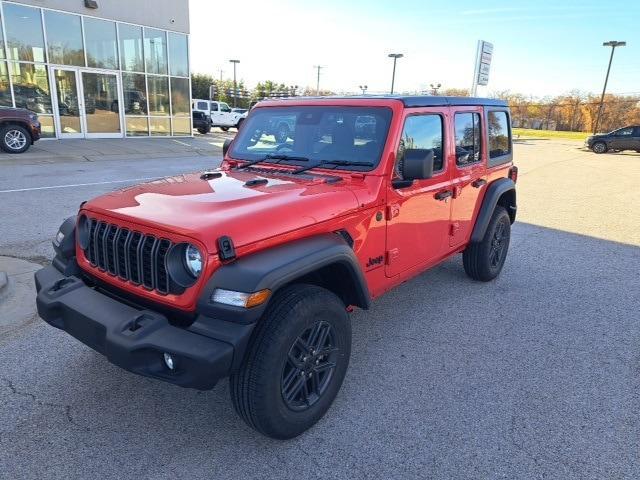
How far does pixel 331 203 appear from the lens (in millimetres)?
2857

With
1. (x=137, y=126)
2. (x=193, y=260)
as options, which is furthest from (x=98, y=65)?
(x=193, y=260)

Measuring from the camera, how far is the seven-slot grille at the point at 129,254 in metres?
2.42

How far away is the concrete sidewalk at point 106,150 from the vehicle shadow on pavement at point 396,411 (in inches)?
481

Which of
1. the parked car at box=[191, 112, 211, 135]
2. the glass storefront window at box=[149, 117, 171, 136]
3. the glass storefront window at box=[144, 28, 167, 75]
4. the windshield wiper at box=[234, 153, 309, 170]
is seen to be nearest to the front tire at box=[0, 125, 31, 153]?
the glass storefront window at box=[149, 117, 171, 136]

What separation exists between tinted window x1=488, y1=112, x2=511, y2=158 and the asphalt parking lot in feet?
4.80

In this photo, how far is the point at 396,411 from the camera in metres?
2.97

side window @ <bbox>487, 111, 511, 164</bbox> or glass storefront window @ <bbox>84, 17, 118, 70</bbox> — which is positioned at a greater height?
glass storefront window @ <bbox>84, 17, 118, 70</bbox>

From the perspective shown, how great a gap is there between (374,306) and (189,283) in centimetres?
252

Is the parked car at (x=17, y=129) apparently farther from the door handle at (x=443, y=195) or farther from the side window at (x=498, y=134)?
the door handle at (x=443, y=195)

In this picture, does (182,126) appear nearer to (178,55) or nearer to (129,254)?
(178,55)

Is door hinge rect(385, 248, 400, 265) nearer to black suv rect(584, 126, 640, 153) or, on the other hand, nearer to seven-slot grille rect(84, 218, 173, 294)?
seven-slot grille rect(84, 218, 173, 294)

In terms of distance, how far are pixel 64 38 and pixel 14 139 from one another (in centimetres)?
658

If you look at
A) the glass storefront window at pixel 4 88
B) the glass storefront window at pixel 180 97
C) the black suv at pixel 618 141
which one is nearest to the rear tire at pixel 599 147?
the black suv at pixel 618 141

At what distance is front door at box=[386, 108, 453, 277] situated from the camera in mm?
3365
